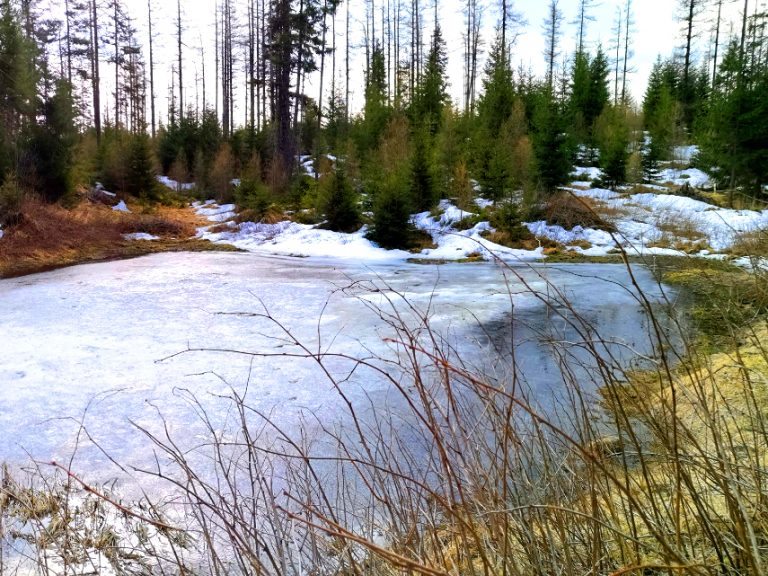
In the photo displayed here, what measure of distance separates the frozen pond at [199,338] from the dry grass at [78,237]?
141 cm

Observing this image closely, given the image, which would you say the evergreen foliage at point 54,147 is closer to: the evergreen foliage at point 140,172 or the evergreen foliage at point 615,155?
the evergreen foliage at point 140,172

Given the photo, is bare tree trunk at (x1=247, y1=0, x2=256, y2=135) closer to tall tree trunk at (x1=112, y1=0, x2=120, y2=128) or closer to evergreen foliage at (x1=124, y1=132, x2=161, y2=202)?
tall tree trunk at (x1=112, y1=0, x2=120, y2=128)

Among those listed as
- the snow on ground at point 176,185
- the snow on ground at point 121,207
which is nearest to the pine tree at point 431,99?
the snow on ground at point 176,185

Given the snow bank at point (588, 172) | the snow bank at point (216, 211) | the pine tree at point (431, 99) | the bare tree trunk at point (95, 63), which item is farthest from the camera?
the bare tree trunk at point (95, 63)

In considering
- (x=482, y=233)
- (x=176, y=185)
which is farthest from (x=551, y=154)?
(x=176, y=185)

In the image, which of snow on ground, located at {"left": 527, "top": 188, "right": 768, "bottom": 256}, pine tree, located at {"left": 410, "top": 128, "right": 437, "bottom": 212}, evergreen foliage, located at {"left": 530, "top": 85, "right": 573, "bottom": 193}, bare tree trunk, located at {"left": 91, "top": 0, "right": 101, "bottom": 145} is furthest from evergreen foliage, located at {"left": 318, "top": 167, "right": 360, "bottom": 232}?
bare tree trunk, located at {"left": 91, "top": 0, "right": 101, "bottom": 145}

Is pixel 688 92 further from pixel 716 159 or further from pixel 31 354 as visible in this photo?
pixel 31 354

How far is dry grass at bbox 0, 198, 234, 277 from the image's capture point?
1224 cm

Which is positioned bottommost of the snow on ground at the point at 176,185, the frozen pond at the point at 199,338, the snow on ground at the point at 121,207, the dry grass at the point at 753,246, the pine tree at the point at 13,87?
the frozen pond at the point at 199,338

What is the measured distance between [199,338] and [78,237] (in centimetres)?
1047

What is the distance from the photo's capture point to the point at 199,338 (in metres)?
6.28

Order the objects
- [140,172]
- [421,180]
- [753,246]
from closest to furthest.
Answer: [753,246] < [421,180] < [140,172]

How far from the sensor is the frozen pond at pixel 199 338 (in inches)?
151

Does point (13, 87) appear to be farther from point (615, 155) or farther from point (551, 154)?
point (615, 155)
